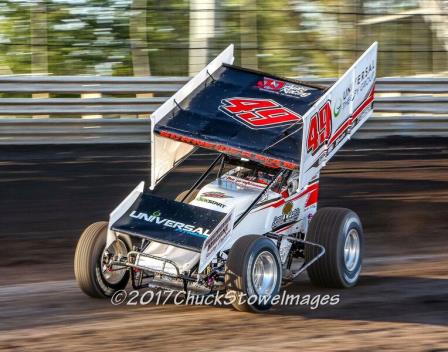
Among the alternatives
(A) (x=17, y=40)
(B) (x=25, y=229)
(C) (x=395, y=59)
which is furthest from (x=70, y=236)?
(C) (x=395, y=59)

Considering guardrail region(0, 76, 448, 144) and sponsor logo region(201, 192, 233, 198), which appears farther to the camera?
guardrail region(0, 76, 448, 144)

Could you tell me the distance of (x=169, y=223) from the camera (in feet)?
24.7

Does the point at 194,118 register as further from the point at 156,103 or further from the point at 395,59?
the point at 395,59

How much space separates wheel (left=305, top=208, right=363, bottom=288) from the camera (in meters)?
8.30

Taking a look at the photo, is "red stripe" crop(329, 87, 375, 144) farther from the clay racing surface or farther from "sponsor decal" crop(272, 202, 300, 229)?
the clay racing surface

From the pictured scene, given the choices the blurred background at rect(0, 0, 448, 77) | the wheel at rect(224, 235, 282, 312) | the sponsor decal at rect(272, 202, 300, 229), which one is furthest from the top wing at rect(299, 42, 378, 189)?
the blurred background at rect(0, 0, 448, 77)

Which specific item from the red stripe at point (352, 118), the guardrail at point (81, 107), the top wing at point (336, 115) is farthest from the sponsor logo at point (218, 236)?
the guardrail at point (81, 107)

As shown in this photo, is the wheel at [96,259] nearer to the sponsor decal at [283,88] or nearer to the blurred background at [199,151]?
the blurred background at [199,151]

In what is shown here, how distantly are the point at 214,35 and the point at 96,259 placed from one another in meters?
8.11

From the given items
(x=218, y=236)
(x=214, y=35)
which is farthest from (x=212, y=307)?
(x=214, y=35)

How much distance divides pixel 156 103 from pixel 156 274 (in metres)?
7.51

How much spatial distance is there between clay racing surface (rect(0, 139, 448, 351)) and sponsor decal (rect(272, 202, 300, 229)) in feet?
2.08

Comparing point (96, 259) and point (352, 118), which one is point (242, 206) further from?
point (352, 118)

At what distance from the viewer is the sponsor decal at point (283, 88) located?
895cm
